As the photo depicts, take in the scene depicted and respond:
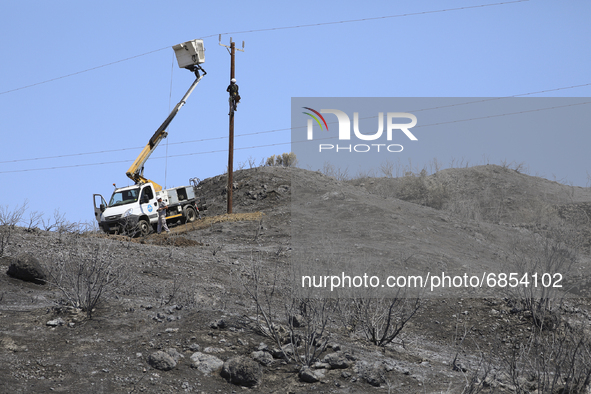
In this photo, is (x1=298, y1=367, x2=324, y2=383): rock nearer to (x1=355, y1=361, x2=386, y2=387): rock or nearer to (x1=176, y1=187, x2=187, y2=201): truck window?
(x1=355, y1=361, x2=386, y2=387): rock

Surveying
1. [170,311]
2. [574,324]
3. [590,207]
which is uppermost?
[590,207]

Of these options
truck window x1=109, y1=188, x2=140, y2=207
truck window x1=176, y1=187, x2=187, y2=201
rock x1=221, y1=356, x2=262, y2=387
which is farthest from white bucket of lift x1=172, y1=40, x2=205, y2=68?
rock x1=221, y1=356, x2=262, y2=387

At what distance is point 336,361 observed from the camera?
19.0ft

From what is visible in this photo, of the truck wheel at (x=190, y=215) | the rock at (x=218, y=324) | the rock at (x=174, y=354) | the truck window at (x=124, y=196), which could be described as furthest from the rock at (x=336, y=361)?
the truck wheel at (x=190, y=215)

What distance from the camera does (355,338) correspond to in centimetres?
708

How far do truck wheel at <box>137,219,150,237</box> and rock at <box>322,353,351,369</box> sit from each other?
15.4 m

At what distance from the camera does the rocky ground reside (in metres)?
5.38

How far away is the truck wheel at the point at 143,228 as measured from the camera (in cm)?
2024

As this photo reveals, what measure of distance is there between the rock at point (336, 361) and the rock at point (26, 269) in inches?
201

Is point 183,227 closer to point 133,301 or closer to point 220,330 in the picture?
point 133,301

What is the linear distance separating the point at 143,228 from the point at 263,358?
51.9 ft

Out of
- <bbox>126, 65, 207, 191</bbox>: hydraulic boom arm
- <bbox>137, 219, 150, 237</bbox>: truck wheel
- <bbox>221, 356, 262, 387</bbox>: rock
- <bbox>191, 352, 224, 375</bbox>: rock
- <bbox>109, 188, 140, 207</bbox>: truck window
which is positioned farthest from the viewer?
<bbox>126, 65, 207, 191</bbox>: hydraulic boom arm

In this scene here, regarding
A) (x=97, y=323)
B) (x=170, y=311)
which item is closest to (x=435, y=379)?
(x=170, y=311)

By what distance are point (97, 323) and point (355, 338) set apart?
3.22m
